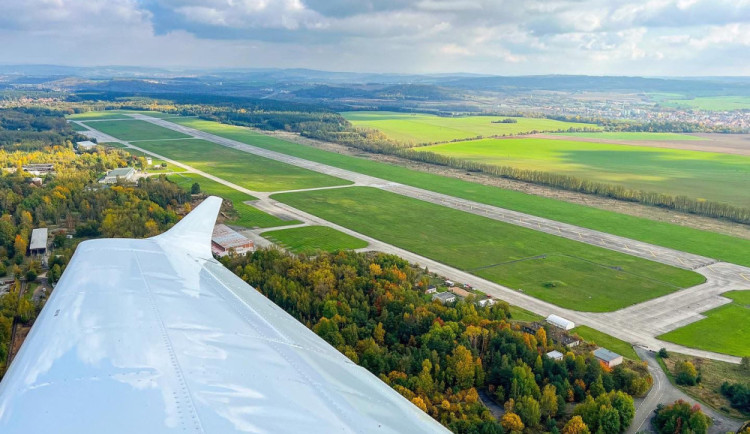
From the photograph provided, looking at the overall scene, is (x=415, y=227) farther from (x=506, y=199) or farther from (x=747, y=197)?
(x=747, y=197)

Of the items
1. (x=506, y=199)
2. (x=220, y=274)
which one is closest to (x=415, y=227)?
(x=506, y=199)

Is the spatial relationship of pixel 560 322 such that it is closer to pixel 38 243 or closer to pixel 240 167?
pixel 38 243

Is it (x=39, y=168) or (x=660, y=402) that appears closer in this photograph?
(x=660, y=402)

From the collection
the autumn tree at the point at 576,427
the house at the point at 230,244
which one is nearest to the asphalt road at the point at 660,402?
the autumn tree at the point at 576,427

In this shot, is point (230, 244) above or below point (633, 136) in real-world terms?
below

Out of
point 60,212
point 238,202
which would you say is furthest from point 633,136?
point 60,212

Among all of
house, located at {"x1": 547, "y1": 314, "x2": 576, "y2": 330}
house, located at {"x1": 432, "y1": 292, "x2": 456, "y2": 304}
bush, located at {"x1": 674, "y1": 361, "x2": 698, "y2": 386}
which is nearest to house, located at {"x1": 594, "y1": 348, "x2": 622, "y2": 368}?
bush, located at {"x1": 674, "y1": 361, "x2": 698, "y2": 386}

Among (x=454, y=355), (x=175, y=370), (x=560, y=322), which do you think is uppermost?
(x=175, y=370)

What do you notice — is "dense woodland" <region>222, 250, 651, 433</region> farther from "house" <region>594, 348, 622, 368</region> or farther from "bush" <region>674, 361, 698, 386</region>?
"bush" <region>674, 361, 698, 386</region>
